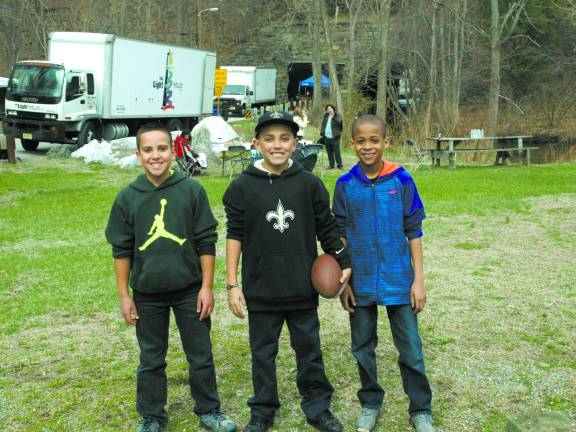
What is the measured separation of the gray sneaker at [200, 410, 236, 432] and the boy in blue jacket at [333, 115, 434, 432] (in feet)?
2.16

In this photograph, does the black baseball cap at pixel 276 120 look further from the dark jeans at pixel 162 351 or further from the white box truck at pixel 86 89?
the white box truck at pixel 86 89

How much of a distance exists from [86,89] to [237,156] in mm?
7219

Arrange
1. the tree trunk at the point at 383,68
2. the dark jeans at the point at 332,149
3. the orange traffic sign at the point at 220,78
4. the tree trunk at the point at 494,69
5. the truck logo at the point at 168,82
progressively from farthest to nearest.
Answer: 1. the orange traffic sign at the point at 220,78
2. the tree trunk at the point at 494,69
3. the truck logo at the point at 168,82
4. the tree trunk at the point at 383,68
5. the dark jeans at the point at 332,149

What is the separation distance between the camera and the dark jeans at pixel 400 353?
415 centimetres

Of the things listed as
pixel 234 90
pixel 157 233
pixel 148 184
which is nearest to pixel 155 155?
pixel 148 184

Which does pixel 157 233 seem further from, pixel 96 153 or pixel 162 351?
pixel 96 153

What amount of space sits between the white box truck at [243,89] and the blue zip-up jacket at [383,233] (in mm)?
41680

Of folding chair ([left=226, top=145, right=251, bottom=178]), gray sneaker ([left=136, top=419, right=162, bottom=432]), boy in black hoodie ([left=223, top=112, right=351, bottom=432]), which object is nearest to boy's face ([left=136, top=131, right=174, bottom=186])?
boy in black hoodie ([left=223, top=112, right=351, bottom=432])

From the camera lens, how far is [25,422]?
4.38 m

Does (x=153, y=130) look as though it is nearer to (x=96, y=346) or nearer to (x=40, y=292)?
(x=96, y=346)

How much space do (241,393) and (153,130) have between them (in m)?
1.62

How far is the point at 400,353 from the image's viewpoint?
4.19m

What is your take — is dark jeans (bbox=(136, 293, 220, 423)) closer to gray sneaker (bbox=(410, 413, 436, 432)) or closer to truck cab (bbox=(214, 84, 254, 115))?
gray sneaker (bbox=(410, 413, 436, 432))

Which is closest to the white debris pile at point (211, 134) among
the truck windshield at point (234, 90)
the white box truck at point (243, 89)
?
the white box truck at point (243, 89)
